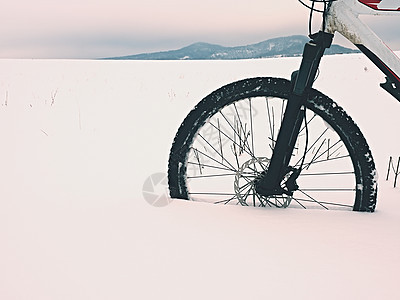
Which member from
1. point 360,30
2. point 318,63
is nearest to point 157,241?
point 318,63

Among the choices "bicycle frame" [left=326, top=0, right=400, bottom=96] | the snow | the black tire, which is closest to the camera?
the snow

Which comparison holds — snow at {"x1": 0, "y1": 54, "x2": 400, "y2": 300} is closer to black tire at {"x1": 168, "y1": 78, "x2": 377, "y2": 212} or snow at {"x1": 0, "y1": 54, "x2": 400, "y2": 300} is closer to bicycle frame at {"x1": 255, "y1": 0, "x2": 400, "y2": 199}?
black tire at {"x1": 168, "y1": 78, "x2": 377, "y2": 212}

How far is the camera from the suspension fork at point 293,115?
1525mm

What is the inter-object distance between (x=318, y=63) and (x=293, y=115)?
257 mm

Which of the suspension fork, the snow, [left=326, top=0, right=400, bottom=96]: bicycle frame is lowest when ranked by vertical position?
the snow

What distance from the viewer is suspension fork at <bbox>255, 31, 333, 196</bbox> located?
5.00ft

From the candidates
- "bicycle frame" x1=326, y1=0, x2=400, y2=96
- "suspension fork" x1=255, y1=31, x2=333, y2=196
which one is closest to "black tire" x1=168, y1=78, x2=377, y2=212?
"suspension fork" x1=255, y1=31, x2=333, y2=196

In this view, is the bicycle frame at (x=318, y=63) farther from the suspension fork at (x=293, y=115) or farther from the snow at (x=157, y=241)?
the snow at (x=157, y=241)

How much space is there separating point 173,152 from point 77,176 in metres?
0.72

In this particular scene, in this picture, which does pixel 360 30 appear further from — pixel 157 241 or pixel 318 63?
pixel 157 241

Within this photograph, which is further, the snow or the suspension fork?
the suspension fork

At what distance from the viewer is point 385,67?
1.52 m

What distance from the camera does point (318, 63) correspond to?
1.55 m

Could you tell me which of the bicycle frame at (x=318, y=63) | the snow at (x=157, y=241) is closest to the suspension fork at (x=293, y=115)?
the bicycle frame at (x=318, y=63)
